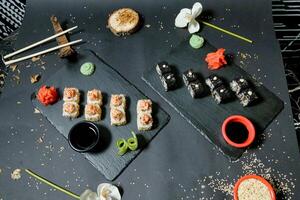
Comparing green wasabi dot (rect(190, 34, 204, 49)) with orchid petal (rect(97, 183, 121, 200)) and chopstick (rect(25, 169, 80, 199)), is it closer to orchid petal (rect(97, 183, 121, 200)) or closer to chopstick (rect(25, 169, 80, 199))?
orchid petal (rect(97, 183, 121, 200))

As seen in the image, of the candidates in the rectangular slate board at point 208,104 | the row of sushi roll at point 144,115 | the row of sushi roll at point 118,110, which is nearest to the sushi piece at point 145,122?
the row of sushi roll at point 144,115

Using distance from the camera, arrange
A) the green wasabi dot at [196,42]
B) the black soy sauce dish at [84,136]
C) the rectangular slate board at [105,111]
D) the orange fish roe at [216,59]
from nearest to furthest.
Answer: the black soy sauce dish at [84,136] → the rectangular slate board at [105,111] → the orange fish roe at [216,59] → the green wasabi dot at [196,42]

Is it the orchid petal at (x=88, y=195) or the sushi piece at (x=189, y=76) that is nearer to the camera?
the orchid petal at (x=88, y=195)

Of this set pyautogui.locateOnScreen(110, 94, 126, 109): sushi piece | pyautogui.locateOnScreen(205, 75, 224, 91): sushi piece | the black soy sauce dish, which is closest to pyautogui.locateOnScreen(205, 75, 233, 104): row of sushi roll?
pyautogui.locateOnScreen(205, 75, 224, 91): sushi piece

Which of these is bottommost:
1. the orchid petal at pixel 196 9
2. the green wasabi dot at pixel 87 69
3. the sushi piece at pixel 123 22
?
the green wasabi dot at pixel 87 69

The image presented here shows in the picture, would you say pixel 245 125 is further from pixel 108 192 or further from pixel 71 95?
pixel 71 95

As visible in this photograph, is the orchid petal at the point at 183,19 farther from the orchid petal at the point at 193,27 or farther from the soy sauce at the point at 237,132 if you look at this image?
the soy sauce at the point at 237,132

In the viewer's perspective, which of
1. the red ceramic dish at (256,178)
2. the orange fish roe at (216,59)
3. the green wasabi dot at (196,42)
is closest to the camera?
the red ceramic dish at (256,178)

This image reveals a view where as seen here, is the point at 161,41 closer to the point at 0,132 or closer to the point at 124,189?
→ the point at 124,189
